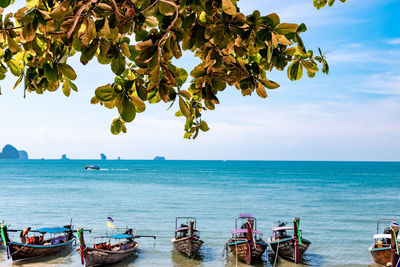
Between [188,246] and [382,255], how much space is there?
1003cm

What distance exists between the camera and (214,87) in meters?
2.27

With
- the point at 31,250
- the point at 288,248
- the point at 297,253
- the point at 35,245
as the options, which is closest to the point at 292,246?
the point at 288,248

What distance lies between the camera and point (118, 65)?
205 centimetres

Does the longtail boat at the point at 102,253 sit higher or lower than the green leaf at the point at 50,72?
lower

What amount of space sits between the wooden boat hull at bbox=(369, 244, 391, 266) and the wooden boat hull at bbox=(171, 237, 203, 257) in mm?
9349

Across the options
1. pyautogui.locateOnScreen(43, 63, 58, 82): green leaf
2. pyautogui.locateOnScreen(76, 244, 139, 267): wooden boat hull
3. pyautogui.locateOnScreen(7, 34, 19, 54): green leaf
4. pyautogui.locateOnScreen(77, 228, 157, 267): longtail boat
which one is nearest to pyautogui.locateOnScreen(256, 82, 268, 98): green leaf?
pyautogui.locateOnScreen(43, 63, 58, 82): green leaf

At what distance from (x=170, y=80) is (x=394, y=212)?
139ft

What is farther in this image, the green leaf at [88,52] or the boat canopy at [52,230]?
the boat canopy at [52,230]

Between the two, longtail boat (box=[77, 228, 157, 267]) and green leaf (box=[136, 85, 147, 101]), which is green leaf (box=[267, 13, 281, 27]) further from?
longtail boat (box=[77, 228, 157, 267])

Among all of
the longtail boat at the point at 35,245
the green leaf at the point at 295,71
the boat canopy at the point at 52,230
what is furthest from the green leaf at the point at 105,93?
the boat canopy at the point at 52,230

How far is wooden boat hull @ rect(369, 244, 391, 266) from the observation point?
1745 cm

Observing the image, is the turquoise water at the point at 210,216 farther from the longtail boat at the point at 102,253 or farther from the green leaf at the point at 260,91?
the green leaf at the point at 260,91

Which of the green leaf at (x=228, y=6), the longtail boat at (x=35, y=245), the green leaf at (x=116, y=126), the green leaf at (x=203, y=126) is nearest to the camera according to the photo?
the green leaf at (x=228, y=6)

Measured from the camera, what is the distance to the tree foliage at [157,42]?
167 centimetres
